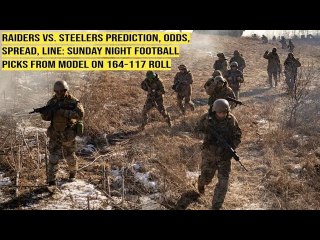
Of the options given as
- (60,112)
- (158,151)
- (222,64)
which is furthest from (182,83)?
(60,112)

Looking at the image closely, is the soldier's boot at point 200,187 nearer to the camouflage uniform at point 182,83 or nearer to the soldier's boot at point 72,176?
the soldier's boot at point 72,176

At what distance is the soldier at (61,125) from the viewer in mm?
5801

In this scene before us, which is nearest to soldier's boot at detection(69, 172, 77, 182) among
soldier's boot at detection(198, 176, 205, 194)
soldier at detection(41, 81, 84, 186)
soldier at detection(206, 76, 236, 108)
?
soldier at detection(41, 81, 84, 186)

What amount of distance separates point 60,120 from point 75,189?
1126 mm

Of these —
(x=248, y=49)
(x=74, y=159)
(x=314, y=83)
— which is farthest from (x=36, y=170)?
(x=248, y=49)

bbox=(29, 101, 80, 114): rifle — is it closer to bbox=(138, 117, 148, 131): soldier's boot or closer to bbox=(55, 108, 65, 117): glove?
bbox=(55, 108, 65, 117): glove

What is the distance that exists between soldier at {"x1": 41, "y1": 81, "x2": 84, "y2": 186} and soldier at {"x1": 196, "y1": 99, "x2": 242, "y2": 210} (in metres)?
1.96

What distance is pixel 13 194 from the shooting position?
5.60 m

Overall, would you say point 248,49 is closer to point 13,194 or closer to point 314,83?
point 314,83

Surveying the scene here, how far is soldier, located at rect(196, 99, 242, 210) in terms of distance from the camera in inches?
210

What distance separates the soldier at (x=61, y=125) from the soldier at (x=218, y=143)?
1.96 m

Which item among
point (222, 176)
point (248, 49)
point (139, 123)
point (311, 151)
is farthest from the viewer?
point (248, 49)

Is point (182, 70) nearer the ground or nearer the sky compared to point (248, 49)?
nearer the ground

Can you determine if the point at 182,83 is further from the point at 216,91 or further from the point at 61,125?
the point at 61,125
